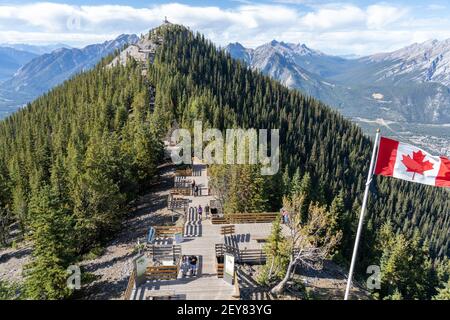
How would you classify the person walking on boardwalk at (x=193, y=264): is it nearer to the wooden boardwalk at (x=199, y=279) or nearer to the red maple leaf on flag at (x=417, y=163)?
the wooden boardwalk at (x=199, y=279)

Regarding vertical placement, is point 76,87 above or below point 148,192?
above

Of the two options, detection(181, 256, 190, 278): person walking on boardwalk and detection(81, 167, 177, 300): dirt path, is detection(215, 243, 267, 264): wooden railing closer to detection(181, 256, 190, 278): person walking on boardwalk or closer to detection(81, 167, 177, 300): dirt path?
detection(181, 256, 190, 278): person walking on boardwalk

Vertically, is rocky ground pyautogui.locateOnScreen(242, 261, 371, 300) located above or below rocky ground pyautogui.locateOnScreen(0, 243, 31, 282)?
above

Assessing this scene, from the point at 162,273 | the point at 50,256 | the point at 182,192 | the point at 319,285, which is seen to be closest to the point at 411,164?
the point at 319,285

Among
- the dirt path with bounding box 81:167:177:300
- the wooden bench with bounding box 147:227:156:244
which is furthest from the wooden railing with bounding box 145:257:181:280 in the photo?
the wooden bench with bounding box 147:227:156:244

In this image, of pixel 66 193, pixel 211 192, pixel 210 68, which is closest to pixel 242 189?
pixel 211 192

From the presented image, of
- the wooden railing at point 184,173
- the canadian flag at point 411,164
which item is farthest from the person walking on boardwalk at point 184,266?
the wooden railing at point 184,173

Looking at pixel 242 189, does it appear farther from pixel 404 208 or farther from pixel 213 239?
pixel 404 208
